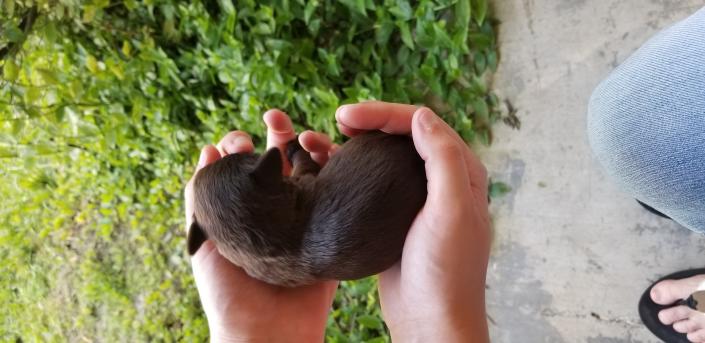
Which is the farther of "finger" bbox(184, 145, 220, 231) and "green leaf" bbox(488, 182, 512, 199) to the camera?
"green leaf" bbox(488, 182, 512, 199)

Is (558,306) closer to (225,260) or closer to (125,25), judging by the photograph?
(225,260)

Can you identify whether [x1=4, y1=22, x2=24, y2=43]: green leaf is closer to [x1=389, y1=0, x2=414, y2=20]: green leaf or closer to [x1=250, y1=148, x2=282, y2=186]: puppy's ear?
[x1=250, y1=148, x2=282, y2=186]: puppy's ear

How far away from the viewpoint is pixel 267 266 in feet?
6.33

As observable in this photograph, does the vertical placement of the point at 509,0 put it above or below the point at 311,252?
above

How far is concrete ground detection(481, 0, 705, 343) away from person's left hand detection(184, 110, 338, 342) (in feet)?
4.38

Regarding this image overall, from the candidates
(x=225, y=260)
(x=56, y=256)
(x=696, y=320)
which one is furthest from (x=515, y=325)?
(x=56, y=256)

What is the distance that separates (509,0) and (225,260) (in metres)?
2.14

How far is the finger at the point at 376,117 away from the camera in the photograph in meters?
1.85

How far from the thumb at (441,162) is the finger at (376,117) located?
16 cm

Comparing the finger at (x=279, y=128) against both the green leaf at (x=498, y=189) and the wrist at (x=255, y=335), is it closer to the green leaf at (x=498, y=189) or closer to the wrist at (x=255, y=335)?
the wrist at (x=255, y=335)

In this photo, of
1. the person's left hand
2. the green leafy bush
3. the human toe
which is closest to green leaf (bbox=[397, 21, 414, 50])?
the green leafy bush

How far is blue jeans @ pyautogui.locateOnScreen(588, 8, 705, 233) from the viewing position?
4.60 ft

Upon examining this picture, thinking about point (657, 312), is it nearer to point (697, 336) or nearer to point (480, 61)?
point (697, 336)

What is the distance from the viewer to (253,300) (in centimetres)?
208
